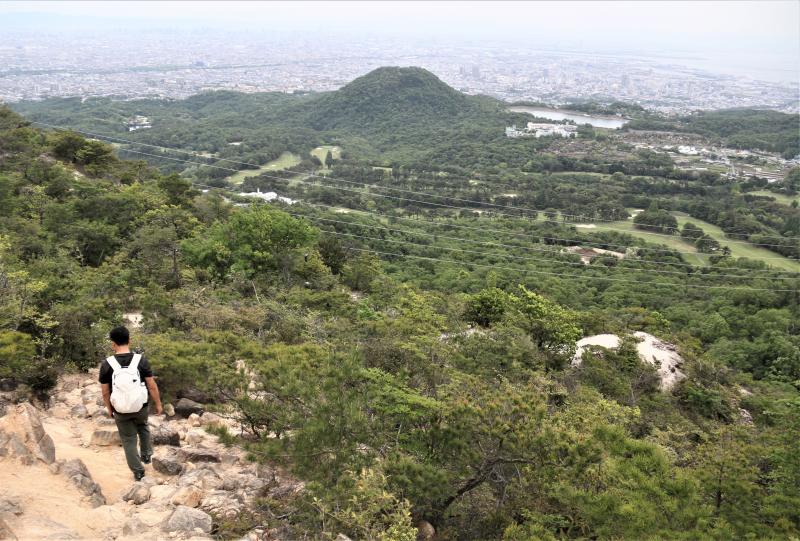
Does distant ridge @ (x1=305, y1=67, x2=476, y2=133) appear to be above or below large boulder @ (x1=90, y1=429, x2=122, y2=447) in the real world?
above

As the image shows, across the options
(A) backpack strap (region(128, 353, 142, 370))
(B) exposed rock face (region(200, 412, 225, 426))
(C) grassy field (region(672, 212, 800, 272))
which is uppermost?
(A) backpack strap (region(128, 353, 142, 370))

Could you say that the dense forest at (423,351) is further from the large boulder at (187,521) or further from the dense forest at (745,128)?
the dense forest at (745,128)

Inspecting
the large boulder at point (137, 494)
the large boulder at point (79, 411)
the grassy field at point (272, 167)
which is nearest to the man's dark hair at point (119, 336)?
the large boulder at point (137, 494)

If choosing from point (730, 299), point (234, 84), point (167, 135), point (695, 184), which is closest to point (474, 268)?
point (730, 299)

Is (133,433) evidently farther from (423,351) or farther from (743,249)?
(743,249)

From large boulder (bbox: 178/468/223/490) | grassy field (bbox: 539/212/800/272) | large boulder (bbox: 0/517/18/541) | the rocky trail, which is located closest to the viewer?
large boulder (bbox: 0/517/18/541)

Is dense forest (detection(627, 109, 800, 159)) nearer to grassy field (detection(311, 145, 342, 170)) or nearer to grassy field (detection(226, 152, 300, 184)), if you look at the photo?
grassy field (detection(311, 145, 342, 170))

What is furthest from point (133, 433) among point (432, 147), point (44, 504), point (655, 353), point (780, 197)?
point (432, 147)

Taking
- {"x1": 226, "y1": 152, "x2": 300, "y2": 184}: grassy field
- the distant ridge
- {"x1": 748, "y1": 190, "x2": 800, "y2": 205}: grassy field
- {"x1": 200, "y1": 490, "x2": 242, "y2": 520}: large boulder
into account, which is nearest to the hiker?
{"x1": 200, "y1": 490, "x2": 242, "y2": 520}: large boulder
